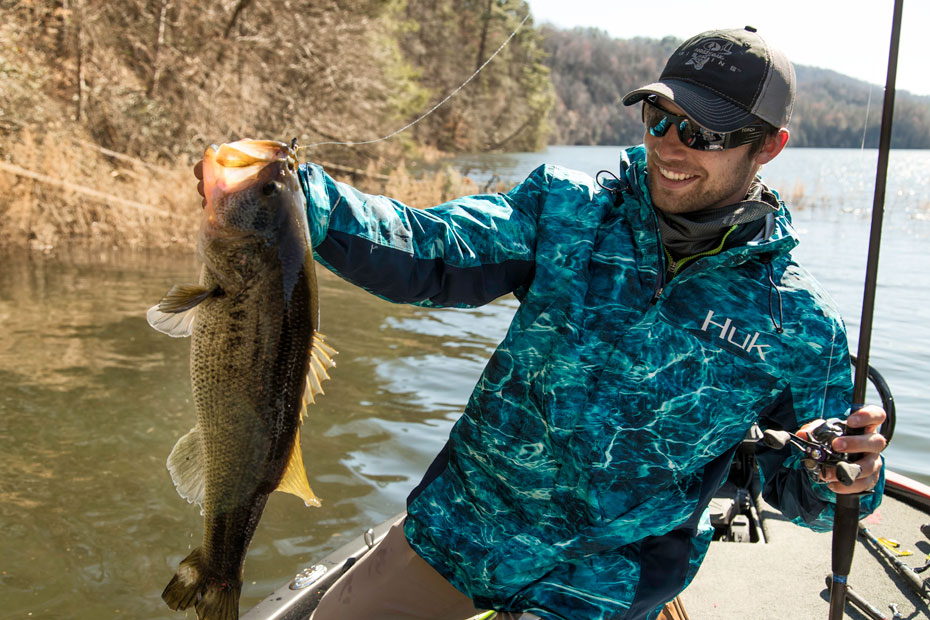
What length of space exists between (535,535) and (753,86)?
1.62 meters

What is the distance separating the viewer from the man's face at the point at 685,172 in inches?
95.9

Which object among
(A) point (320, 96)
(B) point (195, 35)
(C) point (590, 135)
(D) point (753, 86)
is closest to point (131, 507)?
(D) point (753, 86)

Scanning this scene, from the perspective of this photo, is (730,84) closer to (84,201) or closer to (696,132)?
(696,132)

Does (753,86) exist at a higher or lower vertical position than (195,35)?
lower

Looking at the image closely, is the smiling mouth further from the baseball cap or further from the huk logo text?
the huk logo text

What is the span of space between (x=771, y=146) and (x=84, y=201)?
12.8 m

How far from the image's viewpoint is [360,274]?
6.68 feet

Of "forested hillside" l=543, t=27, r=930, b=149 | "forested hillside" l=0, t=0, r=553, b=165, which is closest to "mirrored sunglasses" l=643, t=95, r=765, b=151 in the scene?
"forested hillside" l=0, t=0, r=553, b=165

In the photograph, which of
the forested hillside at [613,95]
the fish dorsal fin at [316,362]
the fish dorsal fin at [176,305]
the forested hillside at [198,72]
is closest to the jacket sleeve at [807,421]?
the fish dorsal fin at [316,362]

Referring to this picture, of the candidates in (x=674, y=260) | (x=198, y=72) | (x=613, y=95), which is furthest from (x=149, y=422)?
(x=613, y=95)

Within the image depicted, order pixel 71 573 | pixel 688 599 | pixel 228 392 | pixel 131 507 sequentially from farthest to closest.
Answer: pixel 131 507
pixel 71 573
pixel 688 599
pixel 228 392

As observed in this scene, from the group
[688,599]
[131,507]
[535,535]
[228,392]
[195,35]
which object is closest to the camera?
[228,392]

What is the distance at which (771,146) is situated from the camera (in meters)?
2.64

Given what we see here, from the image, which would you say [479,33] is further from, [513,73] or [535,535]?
[535,535]
